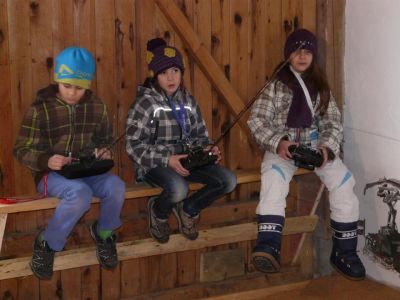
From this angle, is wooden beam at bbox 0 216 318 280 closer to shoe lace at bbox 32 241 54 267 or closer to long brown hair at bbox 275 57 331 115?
shoe lace at bbox 32 241 54 267

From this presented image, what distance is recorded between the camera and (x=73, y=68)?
356 centimetres

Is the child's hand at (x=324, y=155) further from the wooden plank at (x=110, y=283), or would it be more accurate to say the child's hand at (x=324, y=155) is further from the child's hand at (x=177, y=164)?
the wooden plank at (x=110, y=283)

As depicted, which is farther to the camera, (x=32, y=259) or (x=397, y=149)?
(x=397, y=149)

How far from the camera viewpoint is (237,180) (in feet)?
14.0

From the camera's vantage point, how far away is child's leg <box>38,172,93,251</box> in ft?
11.6

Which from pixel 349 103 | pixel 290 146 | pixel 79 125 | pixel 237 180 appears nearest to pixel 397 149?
pixel 349 103

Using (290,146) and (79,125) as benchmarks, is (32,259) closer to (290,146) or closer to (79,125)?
(79,125)

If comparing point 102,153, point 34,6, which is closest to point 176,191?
point 102,153

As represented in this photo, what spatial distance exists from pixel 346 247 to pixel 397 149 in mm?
824

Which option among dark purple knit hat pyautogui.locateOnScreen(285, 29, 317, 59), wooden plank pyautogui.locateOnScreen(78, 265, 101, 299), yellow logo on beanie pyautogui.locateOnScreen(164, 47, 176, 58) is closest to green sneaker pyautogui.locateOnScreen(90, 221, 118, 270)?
wooden plank pyautogui.locateOnScreen(78, 265, 101, 299)

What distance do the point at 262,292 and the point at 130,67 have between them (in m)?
2.04

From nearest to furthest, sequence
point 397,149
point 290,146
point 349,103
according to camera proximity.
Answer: point 290,146 → point 397,149 → point 349,103

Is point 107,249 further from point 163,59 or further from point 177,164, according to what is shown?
point 163,59

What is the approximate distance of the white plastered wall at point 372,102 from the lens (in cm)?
443
